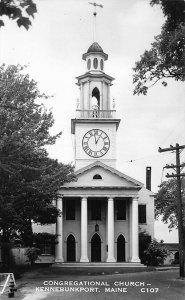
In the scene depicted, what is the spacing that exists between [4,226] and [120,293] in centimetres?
816

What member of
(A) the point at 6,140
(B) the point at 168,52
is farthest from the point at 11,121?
(B) the point at 168,52

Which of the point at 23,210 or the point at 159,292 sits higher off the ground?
the point at 23,210

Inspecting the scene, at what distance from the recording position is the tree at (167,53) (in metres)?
12.9

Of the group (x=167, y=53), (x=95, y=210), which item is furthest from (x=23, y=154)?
(x=95, y=210)

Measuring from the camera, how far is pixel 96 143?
47.7 meters

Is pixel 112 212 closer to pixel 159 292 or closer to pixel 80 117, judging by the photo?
pixel 80 117

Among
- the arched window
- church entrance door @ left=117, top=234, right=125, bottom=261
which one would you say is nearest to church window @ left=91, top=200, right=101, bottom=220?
church entrance door @ left=117, top=234, right=125, bottom=261

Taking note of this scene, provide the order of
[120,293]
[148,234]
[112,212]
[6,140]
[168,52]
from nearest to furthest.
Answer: [168,52] → [120,293] → [6,140] → [112,212] → [148,234]

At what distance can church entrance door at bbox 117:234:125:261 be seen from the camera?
44844 mm

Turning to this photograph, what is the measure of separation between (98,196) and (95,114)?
8204 millimetres

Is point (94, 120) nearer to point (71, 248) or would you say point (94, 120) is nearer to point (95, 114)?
point (95, 114)

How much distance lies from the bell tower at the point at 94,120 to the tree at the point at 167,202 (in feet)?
45.0

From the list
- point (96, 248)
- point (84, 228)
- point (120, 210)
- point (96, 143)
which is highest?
point (96, 143)

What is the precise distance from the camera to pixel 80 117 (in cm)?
4769
